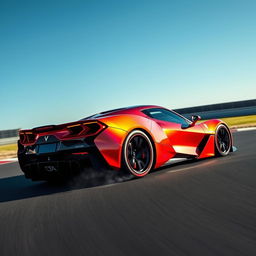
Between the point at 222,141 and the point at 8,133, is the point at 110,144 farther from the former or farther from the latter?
the point at 8,133

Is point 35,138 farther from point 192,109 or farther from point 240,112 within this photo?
point 192,109

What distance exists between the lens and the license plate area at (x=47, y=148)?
5.16 meters

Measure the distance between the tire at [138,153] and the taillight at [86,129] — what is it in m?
0.44

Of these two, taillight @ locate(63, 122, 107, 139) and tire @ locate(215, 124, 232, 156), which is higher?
taillight @ locate(63, 122, 107, 139)

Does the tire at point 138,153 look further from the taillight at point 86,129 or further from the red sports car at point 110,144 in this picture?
the taillight at point 86,129

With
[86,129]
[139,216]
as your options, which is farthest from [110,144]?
[139,216]

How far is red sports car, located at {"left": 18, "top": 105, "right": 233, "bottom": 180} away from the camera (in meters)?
5.03

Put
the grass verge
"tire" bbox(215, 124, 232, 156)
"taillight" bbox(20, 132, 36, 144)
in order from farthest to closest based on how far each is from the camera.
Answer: the grass verge → "tire" bbox(215, 124, 232, 156) → "taillight" bbox(20, 132, 36, 144)

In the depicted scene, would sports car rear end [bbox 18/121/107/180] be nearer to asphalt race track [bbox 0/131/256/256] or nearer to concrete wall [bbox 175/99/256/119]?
asphalt race track [bbox 0/131/256/256]

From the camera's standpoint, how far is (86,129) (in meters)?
5.06

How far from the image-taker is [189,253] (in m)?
2.42

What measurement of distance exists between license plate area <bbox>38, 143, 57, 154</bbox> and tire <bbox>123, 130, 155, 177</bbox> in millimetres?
964

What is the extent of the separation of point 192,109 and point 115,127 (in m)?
33.8

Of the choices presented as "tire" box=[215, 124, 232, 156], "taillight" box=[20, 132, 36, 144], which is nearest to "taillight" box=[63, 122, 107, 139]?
"taillight" box=[20, 132, 36, 144]
